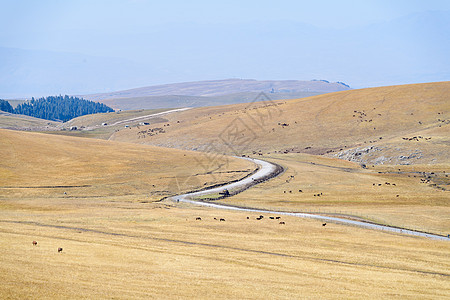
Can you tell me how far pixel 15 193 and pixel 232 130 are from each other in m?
116

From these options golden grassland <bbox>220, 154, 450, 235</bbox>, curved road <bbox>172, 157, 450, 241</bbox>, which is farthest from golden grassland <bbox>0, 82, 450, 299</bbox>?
curved road <bbox>172, 157, 450, 241</bbox>

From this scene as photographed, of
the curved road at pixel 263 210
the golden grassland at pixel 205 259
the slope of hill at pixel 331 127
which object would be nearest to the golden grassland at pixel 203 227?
the golden grassland at pixel 205 259

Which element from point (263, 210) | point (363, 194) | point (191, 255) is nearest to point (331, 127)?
point (363, 194)

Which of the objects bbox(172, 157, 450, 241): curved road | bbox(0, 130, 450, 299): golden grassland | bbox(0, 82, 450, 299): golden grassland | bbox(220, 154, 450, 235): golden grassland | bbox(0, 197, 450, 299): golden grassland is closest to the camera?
bbox(0, 197, 450, 299): golden grassland

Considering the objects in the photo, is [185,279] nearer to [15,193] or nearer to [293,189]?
[15,193]

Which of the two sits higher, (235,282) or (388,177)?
(235,282)

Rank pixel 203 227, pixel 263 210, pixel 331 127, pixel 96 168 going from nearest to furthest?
pixel 203 227
pixel 263 210
pixel 96 168
pixel 331 127

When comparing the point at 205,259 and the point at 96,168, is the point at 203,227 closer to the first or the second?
the point at 205,259

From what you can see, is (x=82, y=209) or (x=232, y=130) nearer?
(x=82, y=209)

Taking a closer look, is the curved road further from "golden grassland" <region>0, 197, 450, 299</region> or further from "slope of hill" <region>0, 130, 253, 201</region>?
"golden grassland" <region>0, 197, 450, 299</region>

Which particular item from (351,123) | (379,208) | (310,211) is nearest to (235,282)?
(310,211)

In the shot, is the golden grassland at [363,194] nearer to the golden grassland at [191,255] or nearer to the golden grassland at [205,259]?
the golden grassland at [191,255]

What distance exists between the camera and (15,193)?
77.4 m

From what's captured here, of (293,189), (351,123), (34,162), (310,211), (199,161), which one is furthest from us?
(351,123)
